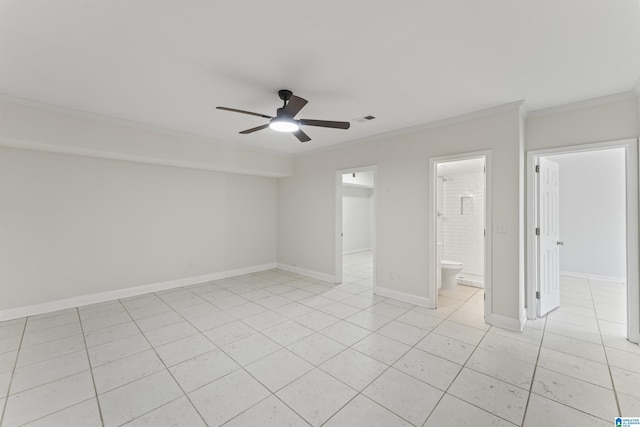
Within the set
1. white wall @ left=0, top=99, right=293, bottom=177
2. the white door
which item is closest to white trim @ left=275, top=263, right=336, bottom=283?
white wall @ left=0, top=99, right=293, bottom=177

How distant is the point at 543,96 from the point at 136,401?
4.78 metres

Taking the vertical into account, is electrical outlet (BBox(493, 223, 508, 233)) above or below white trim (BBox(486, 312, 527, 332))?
above

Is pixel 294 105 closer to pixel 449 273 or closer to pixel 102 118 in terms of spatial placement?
pixel 102 118

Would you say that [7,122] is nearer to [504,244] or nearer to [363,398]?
[363,398]

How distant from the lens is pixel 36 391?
2035 millimetres

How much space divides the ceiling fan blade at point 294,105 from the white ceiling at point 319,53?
0.30m

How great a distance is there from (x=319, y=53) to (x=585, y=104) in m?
3.14

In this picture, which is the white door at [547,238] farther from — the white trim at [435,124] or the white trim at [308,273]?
the white trim at [308,273]

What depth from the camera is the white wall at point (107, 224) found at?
3.43 m

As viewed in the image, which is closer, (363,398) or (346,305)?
(363,398)

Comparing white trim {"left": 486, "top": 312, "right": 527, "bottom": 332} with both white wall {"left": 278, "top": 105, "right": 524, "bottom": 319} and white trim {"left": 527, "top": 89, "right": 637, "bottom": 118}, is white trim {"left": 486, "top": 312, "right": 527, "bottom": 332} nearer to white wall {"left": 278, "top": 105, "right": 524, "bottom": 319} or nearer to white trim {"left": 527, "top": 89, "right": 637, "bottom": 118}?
white wall {"left": 278, "top": 105, "right": 524, "bottom": 319}

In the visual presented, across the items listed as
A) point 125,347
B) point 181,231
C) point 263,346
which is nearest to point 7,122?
point 181,231

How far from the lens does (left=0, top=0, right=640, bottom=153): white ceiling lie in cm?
167

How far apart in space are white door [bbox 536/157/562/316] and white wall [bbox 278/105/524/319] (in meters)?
0.61
